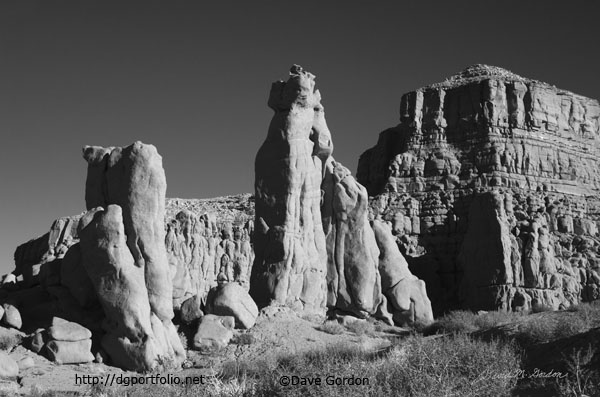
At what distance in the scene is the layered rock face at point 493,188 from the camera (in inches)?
1617

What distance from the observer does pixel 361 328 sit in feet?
84.1

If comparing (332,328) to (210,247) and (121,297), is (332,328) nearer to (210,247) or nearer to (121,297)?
(121,297)

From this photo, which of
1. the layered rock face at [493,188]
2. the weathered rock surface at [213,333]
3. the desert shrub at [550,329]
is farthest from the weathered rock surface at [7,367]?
the layered rock face at [493,188]

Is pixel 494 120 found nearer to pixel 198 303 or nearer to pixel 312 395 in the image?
pixel 198 303

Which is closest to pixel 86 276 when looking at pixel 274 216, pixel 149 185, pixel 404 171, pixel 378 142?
pixel 149 185

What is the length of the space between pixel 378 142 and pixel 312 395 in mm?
61319

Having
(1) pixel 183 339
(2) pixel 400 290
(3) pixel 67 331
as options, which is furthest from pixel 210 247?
(3) pixel 67 331

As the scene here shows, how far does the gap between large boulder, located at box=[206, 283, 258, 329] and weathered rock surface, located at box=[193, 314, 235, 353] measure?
0.31 meters

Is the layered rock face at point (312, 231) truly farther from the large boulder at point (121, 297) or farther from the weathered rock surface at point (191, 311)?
the large boulder at point (121, 297)

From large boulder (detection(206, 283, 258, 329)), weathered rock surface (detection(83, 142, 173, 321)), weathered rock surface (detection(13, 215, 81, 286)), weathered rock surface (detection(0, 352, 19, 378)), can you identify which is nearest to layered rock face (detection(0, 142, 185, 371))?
weathered rock surface (detection(83, 142, 173, 321))

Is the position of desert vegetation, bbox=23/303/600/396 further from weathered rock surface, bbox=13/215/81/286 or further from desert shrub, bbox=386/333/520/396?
weathered rock surface, bbox=13/215/81/286

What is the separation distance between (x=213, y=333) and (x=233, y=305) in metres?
1.29

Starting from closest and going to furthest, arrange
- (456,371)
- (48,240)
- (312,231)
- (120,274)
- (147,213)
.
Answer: (456,371) < (120,274) < (147,213) < (312,231) < (48,240)

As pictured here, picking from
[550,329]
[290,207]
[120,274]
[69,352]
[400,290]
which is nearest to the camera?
[550,329]
